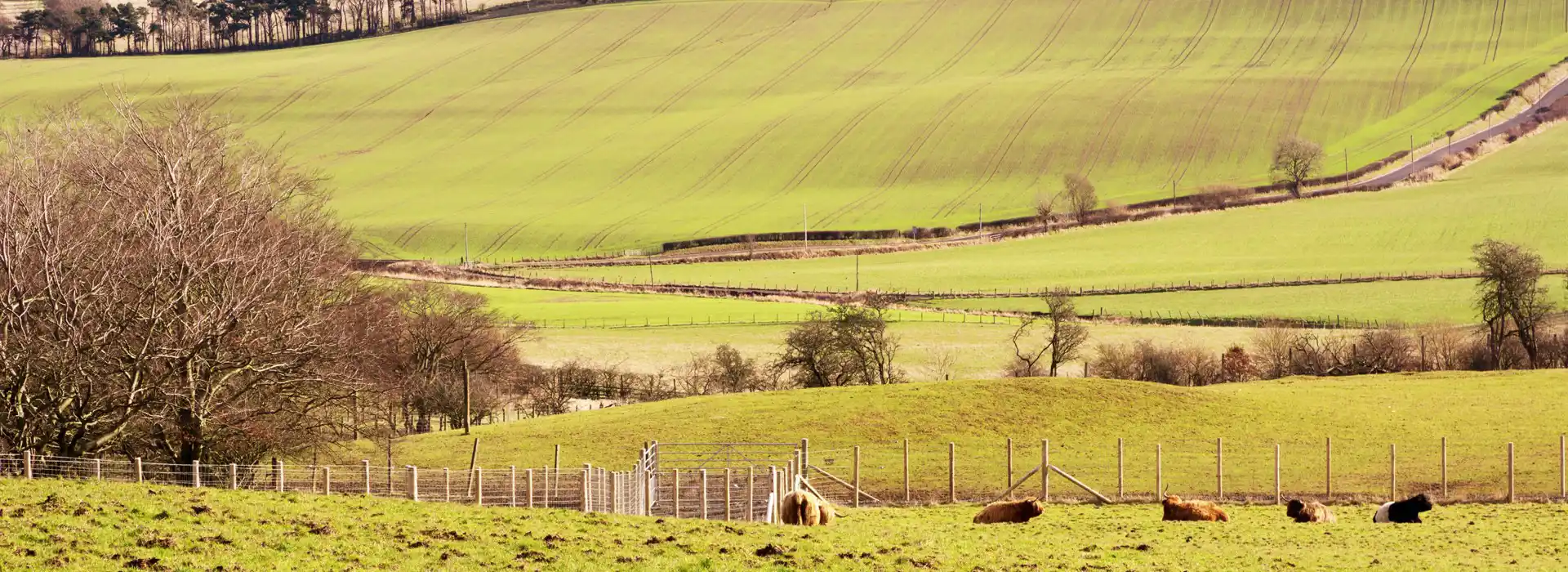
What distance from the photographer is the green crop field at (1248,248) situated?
111 m

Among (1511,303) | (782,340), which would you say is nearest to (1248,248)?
(1511,303)

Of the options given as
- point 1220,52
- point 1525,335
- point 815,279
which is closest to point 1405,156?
point 1220,52

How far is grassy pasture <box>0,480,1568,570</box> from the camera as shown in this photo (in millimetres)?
20406

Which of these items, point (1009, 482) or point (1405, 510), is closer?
point (1405, 510)

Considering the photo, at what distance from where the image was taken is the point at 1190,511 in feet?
104

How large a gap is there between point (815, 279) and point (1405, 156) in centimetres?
7074

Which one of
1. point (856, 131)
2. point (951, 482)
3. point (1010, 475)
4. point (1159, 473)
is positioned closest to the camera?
point (1159, 473)

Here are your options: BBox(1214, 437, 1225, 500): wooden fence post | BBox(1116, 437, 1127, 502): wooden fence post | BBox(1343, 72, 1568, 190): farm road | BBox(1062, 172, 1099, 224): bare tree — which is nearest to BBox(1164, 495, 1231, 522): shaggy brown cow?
BBox(1116, 437, 1127, 502): wooden fence post

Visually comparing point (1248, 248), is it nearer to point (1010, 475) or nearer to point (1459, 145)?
point (1459, 145)

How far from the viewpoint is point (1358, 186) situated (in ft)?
479

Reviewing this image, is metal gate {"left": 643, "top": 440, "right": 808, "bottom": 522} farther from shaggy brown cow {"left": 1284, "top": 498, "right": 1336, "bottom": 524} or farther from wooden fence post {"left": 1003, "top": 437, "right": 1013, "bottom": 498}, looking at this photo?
shaggy brown cow {"left": 1284, "top": 498, "right": 1336, "bottom": 524}

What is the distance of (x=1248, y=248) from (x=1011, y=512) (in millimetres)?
95124

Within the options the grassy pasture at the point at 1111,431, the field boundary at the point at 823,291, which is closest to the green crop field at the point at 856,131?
the field boundary at the point at 823,291

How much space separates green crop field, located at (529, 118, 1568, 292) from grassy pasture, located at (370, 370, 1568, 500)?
5268 cm
